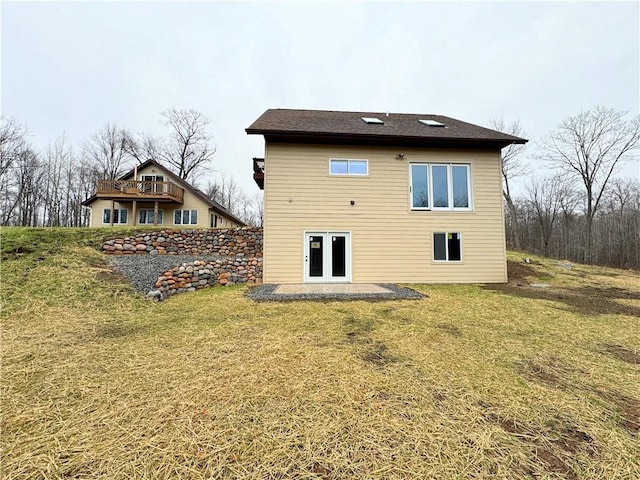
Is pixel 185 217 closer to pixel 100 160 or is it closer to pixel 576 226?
pixel 100 160

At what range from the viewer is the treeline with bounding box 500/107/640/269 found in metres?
16.5

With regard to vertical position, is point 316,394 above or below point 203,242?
below

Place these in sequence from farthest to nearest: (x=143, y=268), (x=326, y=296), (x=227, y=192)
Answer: (x=227, y=192) → (x=143, y=268) → (x=326, y=296)

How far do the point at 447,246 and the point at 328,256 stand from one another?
4100 millimetres

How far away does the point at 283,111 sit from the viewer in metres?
12.3

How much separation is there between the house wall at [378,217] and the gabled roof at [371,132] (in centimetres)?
31

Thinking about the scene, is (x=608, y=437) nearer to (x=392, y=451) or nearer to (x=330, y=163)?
(x=392, y=451)

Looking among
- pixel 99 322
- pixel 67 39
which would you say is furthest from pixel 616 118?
pixel 67 39

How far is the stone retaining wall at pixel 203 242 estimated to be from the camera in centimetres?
1100

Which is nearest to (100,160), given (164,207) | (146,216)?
(146,216)

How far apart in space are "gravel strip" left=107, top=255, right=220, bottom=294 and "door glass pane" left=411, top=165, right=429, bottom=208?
8083mm

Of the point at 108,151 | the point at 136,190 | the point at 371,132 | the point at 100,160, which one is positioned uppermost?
the point at 108,151

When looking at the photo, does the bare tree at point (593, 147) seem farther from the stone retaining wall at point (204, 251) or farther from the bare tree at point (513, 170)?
the stone retaining wall at point (204, 251)

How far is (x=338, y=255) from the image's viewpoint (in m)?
9.05
